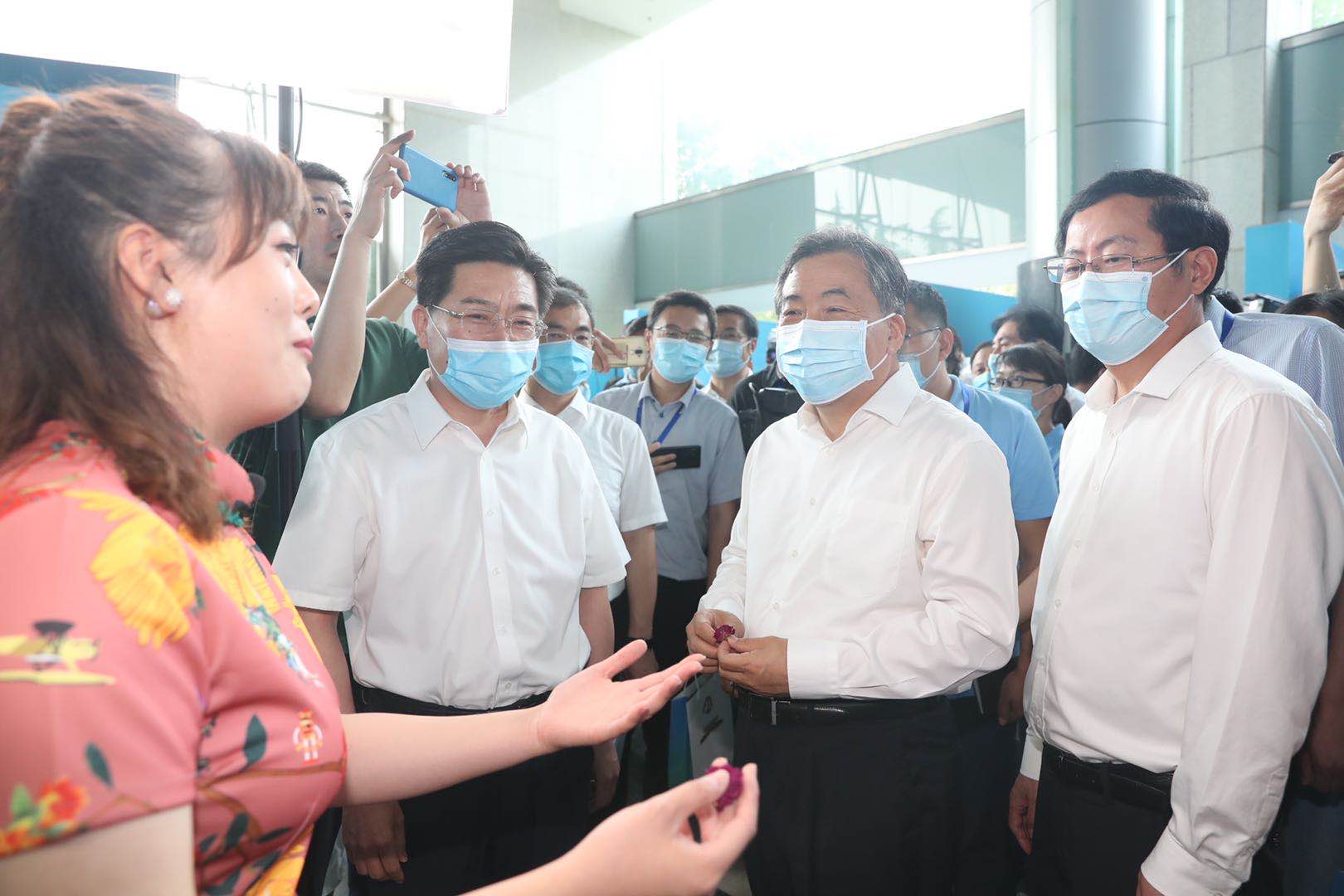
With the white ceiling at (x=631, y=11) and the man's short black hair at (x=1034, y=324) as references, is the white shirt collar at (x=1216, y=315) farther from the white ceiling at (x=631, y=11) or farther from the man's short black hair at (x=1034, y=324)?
the white ceiling at (x=631, y=11)

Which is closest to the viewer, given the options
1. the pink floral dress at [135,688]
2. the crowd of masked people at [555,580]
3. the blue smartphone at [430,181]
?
the pink floral dress at [135,688]

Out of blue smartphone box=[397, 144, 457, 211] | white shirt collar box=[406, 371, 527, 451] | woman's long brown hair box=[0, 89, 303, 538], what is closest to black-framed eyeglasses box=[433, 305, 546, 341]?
white shirt collar box=[406, 371, 527, 451]

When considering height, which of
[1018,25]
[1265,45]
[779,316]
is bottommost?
[779,316]

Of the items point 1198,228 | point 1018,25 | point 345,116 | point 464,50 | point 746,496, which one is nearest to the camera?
point 464,50

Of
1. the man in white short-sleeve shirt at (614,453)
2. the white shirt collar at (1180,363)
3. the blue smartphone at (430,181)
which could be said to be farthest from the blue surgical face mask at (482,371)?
the white shirt collar at (1180,363)

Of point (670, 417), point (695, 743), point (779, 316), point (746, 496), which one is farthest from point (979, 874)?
point (670, 417)

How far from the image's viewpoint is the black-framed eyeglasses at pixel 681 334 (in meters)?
3.81

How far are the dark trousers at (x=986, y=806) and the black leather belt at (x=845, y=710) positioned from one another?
78 cm

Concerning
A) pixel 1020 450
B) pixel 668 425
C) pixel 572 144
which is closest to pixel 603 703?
pixel 1020 450

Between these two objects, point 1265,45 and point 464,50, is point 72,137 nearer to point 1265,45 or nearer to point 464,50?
point 464,50

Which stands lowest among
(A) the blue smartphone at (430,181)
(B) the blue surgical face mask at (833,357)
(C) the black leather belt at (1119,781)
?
(C) the black leather belt at (1119,781)

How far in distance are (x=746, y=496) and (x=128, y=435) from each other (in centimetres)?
155

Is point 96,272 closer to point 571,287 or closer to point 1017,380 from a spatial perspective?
point 571,287

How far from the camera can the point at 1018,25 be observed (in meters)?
7.75
